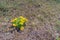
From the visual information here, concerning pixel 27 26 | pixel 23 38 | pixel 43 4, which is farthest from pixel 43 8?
pixel 23 38

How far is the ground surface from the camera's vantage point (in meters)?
4.25

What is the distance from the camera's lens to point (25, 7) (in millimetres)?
5211

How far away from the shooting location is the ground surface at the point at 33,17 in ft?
14.0

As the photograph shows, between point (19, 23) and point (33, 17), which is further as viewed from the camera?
point (33, 17)

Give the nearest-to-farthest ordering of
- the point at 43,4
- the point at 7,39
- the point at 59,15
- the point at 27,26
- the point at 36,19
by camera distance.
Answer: the point at 7,39 → the point at 27,26 → the point at 36,19 → the point at 59,15 → the point at 43,4

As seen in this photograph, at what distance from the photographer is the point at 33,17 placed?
4.85m

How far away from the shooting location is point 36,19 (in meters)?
4.79

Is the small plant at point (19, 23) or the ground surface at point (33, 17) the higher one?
the small plant at point (19, 23)

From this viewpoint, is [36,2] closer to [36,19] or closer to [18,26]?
[36,19]

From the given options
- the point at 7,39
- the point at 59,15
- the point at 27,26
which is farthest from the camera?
the point at 59,15

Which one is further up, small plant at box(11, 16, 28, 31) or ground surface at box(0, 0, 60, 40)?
small plant at box(11, 16, 28, 31)

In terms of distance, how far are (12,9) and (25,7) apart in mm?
369

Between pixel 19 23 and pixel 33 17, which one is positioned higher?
pixel 19 23

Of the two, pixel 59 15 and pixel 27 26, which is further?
pixel 59 15
